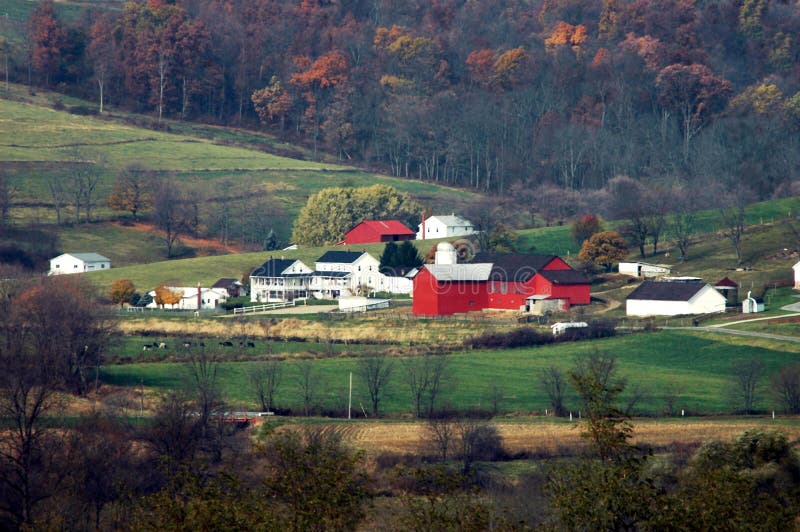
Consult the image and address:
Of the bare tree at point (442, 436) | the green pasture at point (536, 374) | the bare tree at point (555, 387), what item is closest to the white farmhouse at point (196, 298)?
the green pasture at point (536, 374)

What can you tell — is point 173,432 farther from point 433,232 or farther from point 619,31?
point 619,31

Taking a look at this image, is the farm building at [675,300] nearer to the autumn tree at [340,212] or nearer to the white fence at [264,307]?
the white fence at [264,307]

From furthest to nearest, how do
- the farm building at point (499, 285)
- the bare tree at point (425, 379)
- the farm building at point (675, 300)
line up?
the farm building at point (499, 285), the farm building at point (675, 300), the bare tree at point (425, 379)

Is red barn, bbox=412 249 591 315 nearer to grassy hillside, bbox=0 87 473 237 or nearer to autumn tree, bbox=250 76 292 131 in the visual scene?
grassy hillside, bbox=0 87 473 237

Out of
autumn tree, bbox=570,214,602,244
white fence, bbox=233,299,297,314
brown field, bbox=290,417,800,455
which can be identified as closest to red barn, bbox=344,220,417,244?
autumn tree, bbox=570,214,602,244

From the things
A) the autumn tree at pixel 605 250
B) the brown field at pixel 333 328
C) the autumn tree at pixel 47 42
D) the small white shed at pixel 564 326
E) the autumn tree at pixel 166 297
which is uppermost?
the autumn tree at pixel 47 42

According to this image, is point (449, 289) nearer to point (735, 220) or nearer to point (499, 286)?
point (499, 286)
